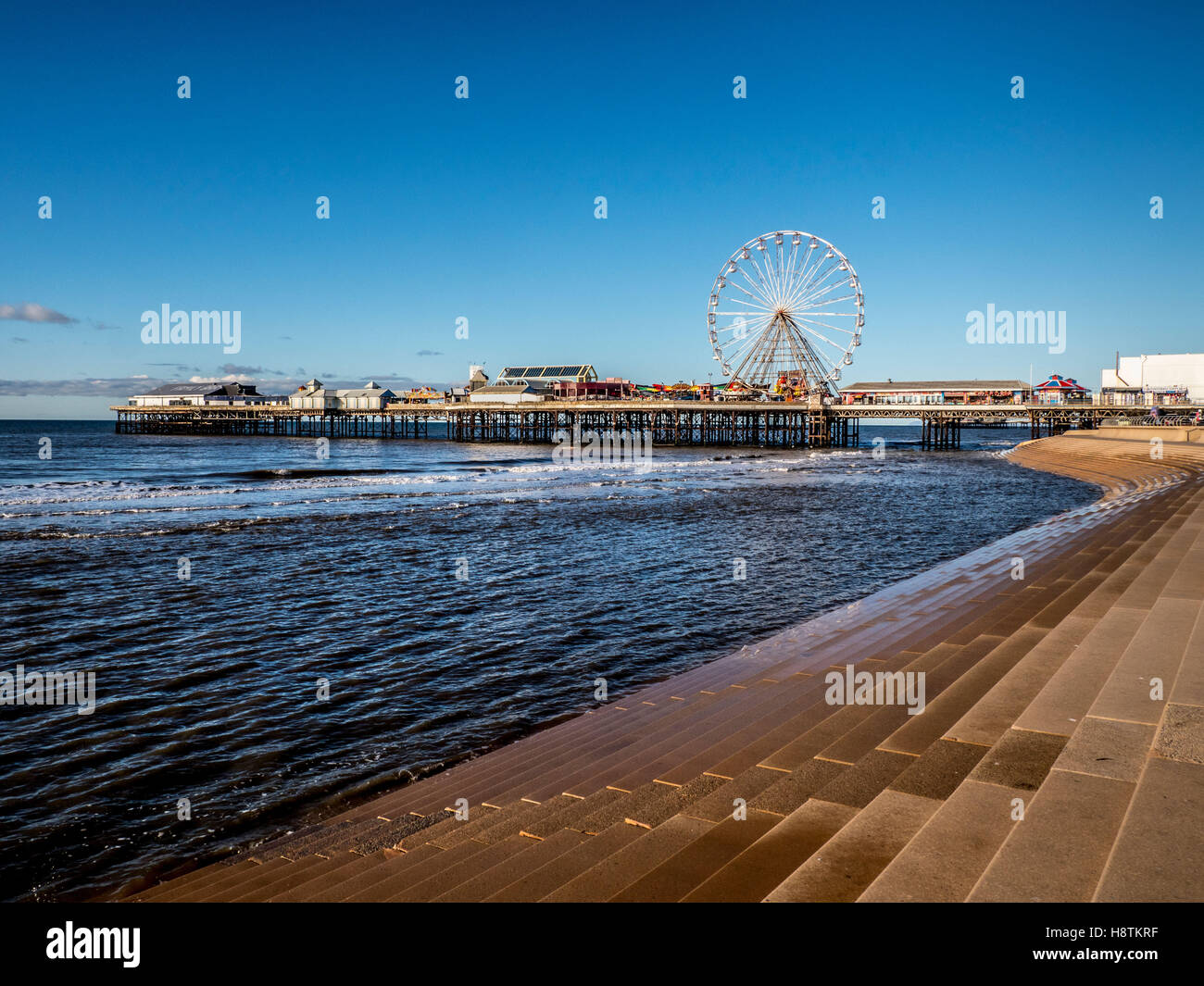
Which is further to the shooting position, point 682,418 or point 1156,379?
point 682,418

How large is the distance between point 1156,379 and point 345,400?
126 m

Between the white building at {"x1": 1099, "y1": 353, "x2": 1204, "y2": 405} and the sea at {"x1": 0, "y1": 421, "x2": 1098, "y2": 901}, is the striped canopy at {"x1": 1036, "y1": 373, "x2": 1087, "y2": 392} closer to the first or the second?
the white building at {"x1": 1099, "y1": 353, "x2": 1204, "y2": 405}

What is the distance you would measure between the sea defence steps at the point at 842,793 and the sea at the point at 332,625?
3.23 feet

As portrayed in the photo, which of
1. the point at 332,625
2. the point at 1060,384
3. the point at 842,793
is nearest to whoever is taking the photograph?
the point at 842,793

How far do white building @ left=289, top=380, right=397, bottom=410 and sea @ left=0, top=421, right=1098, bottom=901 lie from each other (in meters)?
96.2

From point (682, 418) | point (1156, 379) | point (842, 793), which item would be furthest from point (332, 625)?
point (1156, 379)

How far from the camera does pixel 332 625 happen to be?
12258mm

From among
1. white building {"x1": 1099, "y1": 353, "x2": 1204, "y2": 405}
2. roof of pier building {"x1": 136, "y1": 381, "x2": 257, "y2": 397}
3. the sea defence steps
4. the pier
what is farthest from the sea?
roof of pier building {"x1": 136, "y1": 381, "x2": 257, "y2": 397}

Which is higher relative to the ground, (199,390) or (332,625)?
(199,390)

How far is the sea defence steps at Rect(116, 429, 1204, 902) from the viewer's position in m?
3.34

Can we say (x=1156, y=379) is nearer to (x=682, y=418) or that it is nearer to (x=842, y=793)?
(x=682, y=418)

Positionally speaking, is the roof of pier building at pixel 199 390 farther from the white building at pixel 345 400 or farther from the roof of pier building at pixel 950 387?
the roof of pier building at pixel 950 387

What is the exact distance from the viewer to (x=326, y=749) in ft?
24.2
